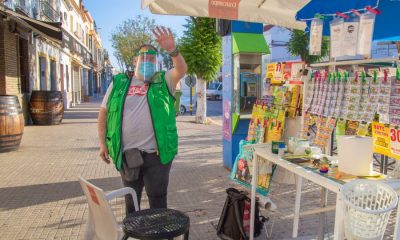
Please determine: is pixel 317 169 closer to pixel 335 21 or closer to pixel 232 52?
pixel 335 21

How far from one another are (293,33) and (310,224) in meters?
17.4

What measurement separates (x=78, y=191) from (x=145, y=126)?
2.84 meters

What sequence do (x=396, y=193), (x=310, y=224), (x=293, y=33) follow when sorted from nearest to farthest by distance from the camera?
(x=396, y=193), (x=310, y=224), (x=293, y=33)

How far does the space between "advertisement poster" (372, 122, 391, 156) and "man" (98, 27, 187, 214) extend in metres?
1.54

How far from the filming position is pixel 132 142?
290 centimetres

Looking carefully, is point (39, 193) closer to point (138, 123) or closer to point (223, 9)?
point (138, 123)

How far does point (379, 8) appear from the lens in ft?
9.76

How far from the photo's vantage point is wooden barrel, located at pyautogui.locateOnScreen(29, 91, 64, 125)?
1173cm

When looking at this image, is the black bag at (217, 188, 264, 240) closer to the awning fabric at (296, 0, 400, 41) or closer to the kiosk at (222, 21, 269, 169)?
the awning fabric at (296, 0, 400, 41)

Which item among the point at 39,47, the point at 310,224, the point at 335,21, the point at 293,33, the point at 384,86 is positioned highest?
the point at 293,33

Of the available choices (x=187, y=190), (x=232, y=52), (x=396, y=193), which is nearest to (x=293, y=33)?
(x=232, y=52)

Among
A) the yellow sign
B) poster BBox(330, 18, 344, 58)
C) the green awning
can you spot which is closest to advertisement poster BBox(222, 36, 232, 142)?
the green awning

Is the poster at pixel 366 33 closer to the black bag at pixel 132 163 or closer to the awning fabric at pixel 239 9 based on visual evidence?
the awning fabric at pixel 239 9

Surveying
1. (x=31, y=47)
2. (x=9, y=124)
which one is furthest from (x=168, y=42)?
(x=31, y=47)
